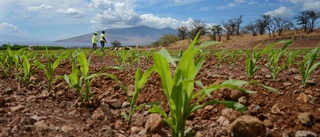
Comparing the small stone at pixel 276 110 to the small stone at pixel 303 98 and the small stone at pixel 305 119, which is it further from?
the small stone at pixel 303 98

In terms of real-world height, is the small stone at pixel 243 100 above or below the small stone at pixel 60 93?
below

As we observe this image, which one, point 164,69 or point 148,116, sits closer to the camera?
point 164,69

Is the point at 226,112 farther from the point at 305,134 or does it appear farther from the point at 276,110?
the point at 305,134

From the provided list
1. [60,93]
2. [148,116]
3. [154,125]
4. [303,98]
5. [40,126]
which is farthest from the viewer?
[60,93]

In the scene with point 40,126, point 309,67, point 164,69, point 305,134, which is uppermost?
point 164,69

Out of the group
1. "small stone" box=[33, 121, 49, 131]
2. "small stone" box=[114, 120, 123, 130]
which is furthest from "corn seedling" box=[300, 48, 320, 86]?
"small stone" box=[33, 121, 49, 131]

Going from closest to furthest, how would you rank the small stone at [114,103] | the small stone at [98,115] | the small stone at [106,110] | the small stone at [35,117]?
1. the small stone at [35,117]
2. the small stone at [98,115]
3. the small stone at [106,110]
4. the small stone at [114,103]

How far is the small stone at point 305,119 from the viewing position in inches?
60.5

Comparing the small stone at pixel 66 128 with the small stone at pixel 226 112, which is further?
the small stone at pixel 226 112

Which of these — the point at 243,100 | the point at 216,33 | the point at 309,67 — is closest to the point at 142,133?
the point at 243,100

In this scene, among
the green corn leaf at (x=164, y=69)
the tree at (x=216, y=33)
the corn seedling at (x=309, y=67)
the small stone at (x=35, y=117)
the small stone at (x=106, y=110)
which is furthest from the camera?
the tree at (x=216, y=33)

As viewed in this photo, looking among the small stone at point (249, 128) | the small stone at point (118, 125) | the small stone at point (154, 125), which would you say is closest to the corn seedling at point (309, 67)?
the small stone at point (249, 128)

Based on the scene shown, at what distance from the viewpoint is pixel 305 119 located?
1.54 m

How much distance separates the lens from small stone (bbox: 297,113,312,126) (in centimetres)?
154
